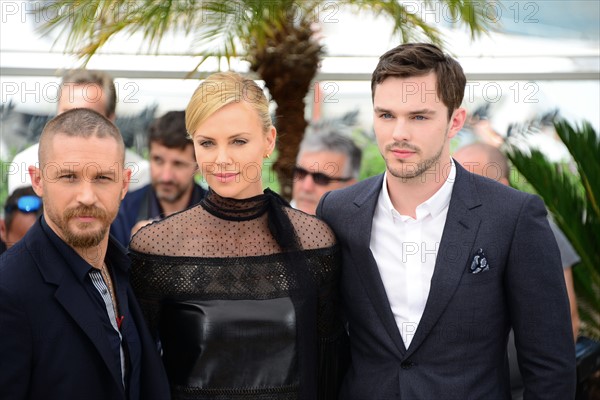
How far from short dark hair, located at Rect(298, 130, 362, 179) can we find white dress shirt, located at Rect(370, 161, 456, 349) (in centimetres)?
186

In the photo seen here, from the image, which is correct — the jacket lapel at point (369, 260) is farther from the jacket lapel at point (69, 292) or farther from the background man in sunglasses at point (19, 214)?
the background man in sunglasses at point (19, 214)

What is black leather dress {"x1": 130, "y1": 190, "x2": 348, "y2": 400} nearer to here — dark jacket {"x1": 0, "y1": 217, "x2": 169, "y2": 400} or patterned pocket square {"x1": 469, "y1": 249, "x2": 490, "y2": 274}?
dark jacket {"x1": 0, "y1": 217, "x2": 169, "y2": 400}

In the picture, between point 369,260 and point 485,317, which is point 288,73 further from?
point 485,317

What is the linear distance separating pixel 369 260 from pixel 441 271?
0.86 feet

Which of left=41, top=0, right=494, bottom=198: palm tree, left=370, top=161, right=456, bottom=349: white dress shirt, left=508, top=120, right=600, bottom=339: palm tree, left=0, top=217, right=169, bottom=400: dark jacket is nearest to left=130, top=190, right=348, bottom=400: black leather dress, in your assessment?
left=370, top=161, right=456, bottom=349: white dress shirt

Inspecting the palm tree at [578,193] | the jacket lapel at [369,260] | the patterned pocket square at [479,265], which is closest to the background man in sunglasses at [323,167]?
the palm tree at [578,193]

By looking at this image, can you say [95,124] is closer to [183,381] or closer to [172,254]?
[172,254]

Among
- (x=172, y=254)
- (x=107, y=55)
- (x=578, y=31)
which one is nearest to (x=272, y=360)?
(x=172, y=254)

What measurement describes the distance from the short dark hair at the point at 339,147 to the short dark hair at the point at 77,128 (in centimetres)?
241

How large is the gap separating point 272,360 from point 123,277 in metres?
0.58

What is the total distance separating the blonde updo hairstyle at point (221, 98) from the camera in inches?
108

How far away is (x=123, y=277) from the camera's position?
253cm

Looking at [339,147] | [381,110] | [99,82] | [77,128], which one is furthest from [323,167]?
[77,128]

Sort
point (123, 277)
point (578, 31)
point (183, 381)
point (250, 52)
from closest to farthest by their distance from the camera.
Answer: point (123, 277)
point (183, 381)
point (250, 52)
point (578, 31)
